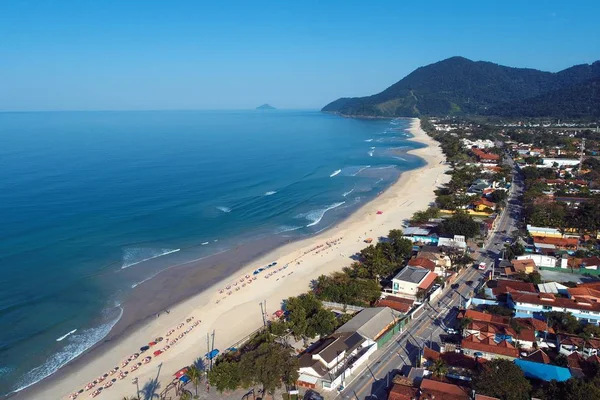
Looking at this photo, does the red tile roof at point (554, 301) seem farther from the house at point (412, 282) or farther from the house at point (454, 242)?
the house at point (454, 242)

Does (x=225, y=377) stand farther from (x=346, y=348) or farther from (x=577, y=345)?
(x=577, y=345)


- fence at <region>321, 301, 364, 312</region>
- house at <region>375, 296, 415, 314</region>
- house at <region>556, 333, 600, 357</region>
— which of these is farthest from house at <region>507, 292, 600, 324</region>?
fence at <region>321, 301, 364, 312</region>

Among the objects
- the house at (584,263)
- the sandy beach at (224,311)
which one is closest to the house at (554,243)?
the house at (584,263)

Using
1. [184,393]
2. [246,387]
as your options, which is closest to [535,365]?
[246,387]

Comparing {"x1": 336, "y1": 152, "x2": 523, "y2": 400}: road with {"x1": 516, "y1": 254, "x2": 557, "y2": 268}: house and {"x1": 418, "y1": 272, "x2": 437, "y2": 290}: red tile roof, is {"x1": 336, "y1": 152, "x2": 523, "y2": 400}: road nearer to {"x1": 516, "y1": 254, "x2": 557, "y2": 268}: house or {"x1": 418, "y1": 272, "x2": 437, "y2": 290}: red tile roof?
{"x1": 418, "y1": 272, "x2": 437, "y2": 290}: red tile roof

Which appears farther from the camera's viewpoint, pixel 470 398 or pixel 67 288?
pixel 67 288

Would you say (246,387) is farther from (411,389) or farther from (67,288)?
(67,288)
